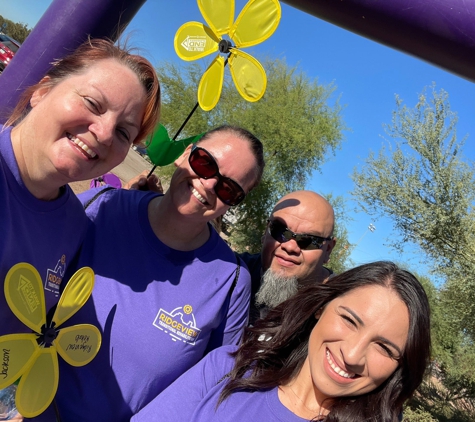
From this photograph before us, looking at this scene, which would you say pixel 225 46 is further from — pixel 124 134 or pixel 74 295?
pixel 74 295

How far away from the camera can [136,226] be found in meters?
1.80

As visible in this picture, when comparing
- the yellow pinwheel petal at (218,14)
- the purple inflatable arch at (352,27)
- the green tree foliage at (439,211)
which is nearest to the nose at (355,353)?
the purple inflatable arch at (352,27)

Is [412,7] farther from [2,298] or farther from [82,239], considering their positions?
[2,298]

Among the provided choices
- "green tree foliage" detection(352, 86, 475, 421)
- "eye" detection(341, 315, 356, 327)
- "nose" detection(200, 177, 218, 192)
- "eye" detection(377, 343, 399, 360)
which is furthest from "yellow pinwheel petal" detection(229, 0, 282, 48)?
"green tree foliage" detection(352, 86, 475, 421)

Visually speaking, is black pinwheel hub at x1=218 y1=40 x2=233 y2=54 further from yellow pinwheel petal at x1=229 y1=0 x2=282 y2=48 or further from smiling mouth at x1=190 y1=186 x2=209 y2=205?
smiling mouth at x1=190 y1=186 x2=209 y2=205

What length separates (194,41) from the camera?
76.2 inches

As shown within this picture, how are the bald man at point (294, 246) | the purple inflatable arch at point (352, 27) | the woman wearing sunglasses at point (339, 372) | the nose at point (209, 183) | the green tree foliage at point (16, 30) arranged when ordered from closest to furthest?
the woman wearing sunglasses at point (339, 372), the purple inflatable arch at point (352, 27), the nose at point (209, 183), the bald man at point (294, 246), the green tree foliage at point (16, 30)

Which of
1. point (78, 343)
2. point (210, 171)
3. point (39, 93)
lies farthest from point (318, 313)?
point (39, 93)

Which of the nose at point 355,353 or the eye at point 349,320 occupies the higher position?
the eye at point 349,320

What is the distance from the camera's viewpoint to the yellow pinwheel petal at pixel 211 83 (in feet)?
6.35

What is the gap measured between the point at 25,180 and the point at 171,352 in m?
0.86

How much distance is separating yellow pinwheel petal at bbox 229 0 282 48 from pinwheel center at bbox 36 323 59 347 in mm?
1488

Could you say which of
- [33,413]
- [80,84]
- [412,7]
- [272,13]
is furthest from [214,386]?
[412,7]

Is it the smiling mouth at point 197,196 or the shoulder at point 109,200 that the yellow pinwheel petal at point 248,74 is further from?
the shoulder at point 109,200
